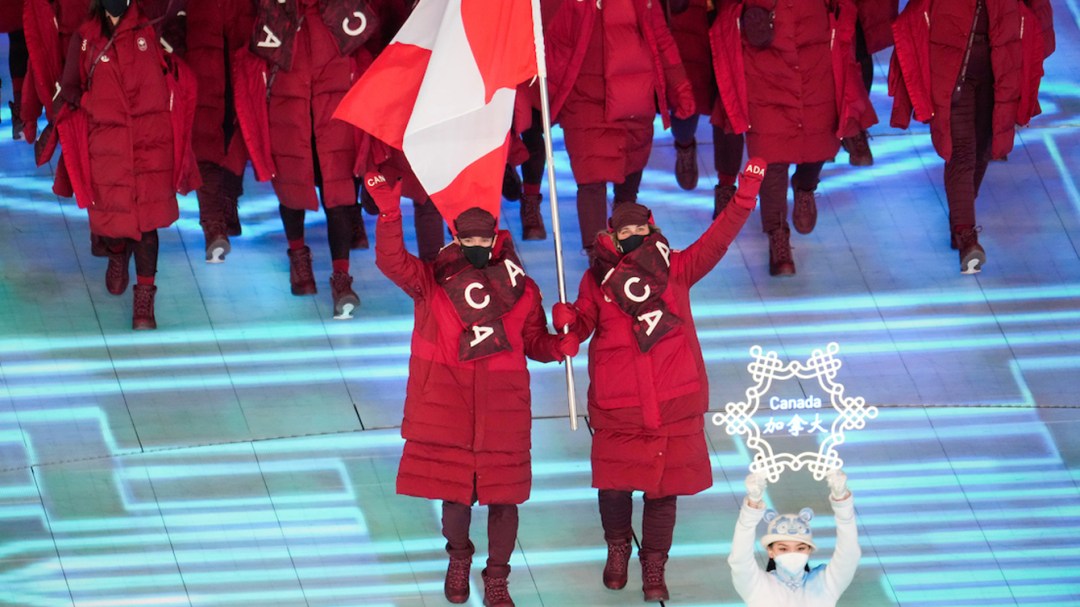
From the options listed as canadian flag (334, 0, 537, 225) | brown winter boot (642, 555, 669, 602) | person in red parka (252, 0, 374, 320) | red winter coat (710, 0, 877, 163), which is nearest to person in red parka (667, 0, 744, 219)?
red winter coat (710, 0, 877, 163)

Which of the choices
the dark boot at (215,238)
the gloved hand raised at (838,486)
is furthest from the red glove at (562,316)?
the dark boot at (215,238)

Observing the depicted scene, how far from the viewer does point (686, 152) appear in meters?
9.83

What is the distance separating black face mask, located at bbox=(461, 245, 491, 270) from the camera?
24.2ft

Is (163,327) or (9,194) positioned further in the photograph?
(9,194)

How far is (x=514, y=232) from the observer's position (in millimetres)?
9648

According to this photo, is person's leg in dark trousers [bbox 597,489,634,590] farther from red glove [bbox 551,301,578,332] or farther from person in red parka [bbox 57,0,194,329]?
person in red parka [bbox 57,0,194,329]

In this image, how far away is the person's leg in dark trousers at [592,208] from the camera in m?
9.03

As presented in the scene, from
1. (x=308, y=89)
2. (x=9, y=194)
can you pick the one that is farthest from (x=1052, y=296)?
(x=9, y=194)

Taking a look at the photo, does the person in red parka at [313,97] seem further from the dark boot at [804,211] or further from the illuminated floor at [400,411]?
the dark boot at [804,211]

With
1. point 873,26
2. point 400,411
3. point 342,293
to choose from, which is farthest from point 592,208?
point 873,26

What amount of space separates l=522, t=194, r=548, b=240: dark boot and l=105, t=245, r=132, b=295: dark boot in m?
1.77

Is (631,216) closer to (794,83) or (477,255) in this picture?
(477,255)

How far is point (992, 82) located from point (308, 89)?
2939 mm

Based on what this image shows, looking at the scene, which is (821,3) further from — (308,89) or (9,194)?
(9,194)
